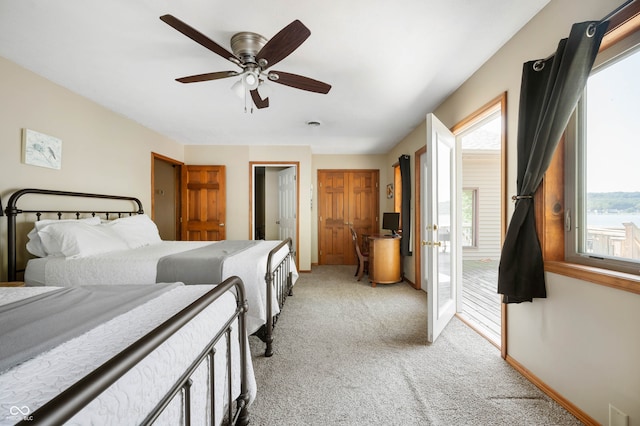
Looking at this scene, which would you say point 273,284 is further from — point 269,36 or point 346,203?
point 346,203

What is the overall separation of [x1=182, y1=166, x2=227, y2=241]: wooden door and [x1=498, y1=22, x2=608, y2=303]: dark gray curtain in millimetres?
4430

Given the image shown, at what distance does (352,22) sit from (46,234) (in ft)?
9.81

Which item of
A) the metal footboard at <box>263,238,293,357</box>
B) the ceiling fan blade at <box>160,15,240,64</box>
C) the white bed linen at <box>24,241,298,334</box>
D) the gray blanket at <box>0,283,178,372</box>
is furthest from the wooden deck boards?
the ceiling fan blade at <box>160,15,240,64</box>

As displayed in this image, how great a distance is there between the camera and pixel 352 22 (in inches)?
67.4

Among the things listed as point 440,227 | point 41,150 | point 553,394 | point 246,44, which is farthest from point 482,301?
point 41,150

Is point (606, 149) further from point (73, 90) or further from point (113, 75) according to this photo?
point (73, 90)

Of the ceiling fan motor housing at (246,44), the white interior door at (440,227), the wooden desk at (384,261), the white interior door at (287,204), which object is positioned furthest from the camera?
the white interior door at (287,204)

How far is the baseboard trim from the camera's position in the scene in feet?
4.55

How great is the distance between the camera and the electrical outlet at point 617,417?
3.97 feet

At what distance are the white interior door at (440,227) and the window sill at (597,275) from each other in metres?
0.83

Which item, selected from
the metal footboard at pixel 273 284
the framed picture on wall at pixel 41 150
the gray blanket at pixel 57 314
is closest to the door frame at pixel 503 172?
the metal footboard at pixel 273 284

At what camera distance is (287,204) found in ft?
17.5

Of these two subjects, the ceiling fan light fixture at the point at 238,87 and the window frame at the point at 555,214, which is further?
the ceiling fan light fixture at the point at 238,87

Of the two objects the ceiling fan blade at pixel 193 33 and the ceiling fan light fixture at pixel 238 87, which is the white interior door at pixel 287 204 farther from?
the ceiling fan blade at pixel 193 33
